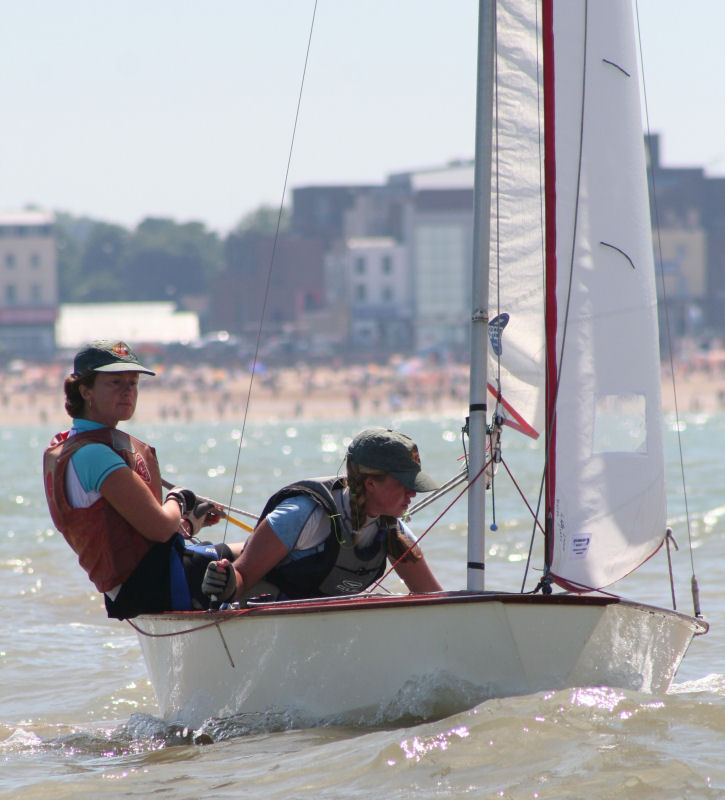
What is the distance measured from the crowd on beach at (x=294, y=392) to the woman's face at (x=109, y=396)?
5835 centimetres

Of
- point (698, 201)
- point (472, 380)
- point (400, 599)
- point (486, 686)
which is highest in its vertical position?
point (698, 201)

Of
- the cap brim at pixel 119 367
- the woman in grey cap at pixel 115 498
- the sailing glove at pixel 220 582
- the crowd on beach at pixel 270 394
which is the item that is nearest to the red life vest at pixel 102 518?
the woman in grey cap at pixel 115 498

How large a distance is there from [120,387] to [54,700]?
113 inches

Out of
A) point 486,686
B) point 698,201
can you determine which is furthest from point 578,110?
point 698,201

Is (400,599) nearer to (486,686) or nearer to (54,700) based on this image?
(486,686)

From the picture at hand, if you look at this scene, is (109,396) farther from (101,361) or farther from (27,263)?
(27,263)

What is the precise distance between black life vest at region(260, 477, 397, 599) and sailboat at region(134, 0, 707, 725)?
0.76ft

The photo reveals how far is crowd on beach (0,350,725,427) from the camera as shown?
6569cm

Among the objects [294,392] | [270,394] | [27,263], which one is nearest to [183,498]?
[270,394]

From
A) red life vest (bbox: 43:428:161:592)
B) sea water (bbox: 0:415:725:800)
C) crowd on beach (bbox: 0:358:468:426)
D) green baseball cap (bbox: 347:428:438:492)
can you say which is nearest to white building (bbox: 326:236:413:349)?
A: crowd on beach (bbox: 0:358:468:426)

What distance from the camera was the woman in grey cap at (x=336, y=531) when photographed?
475cm

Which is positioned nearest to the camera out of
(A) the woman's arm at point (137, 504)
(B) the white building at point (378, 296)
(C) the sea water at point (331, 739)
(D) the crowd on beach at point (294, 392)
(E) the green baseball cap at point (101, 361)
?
(C) the sea water at point (331, 739)

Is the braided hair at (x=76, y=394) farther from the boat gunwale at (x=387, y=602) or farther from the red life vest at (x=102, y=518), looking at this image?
the boat gunwale at (x=387, y=602)

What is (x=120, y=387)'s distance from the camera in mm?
4910
